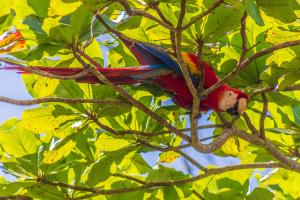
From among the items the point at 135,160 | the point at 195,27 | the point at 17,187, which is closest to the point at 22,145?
the point at 17,187

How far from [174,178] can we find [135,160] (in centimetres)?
28

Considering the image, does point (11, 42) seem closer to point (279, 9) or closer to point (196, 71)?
point (196, 71)

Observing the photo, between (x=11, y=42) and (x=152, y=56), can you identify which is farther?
(x=152, y=56)

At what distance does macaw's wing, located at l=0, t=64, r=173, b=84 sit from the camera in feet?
5.31

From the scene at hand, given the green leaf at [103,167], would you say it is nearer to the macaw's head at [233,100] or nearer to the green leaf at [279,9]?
the macaw's head at [233,100]

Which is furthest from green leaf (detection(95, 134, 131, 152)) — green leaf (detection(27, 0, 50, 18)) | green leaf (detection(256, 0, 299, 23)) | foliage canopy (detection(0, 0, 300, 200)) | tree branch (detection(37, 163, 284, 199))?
green leaf (detection(256, 0, 299, 23))

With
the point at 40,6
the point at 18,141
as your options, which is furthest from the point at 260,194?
the point at 40,6

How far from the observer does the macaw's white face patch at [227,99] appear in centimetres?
176

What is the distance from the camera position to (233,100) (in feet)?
5.78

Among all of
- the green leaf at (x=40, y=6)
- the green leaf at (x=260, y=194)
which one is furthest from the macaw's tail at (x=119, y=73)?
the green leaf at (x=260, y=194)

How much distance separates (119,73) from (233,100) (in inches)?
14.3

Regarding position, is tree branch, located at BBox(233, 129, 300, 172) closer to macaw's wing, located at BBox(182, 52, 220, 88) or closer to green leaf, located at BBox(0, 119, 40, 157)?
macaw's wing, located at BBox(182, 52, 220, 88)

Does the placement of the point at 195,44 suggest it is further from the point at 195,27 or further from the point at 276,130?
the point at 276,130

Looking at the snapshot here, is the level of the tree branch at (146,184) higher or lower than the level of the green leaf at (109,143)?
lower
